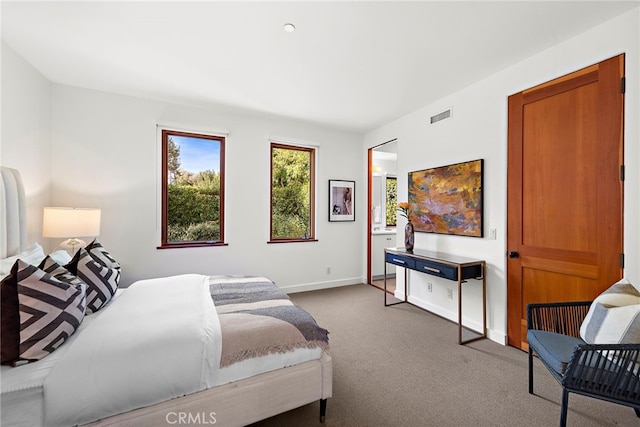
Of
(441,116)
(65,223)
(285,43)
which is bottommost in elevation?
(65,223)

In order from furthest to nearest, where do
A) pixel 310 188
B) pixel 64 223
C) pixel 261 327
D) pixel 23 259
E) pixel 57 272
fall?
pixel 310 188 → pixel 64 223 → pixel 23 259 → pixel 57 272 → pixel 261 327

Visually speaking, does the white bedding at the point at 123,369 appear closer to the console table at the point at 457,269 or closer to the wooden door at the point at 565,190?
the console table at the point at 457,269

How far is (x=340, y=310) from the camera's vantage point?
12.1 ft

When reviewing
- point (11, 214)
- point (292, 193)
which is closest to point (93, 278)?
→ point (11, 214)

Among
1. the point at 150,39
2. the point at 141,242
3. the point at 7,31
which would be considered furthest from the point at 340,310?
the point at 7,31

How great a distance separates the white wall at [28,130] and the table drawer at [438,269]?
4.08m

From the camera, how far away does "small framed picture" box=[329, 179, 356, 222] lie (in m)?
4.77

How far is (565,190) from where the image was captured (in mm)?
2338

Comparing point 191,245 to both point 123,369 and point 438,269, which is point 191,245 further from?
point 438,269

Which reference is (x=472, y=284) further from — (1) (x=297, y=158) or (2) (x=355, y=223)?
(1) (x=297, y=158)

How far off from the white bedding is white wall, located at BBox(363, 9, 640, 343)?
219cm

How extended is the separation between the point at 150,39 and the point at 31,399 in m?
2.51

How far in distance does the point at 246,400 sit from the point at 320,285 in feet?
10.4

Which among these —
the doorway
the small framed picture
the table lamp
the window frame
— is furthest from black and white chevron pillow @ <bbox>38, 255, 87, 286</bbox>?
the doorway
